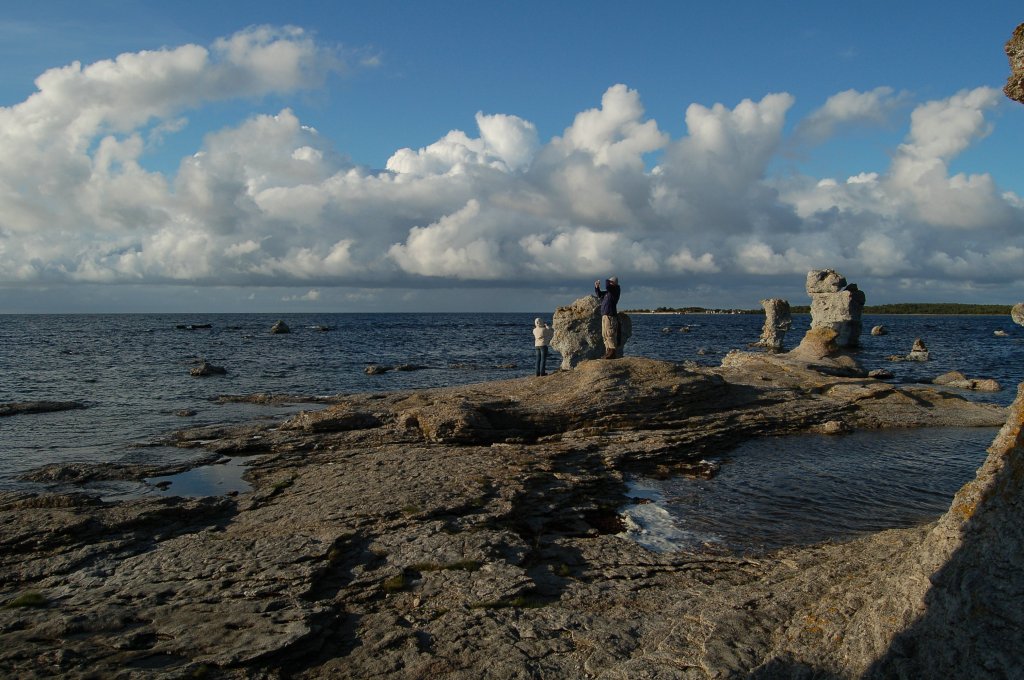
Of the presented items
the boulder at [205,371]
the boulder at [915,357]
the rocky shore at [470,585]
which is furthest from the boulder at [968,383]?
the boulder at [205,371]

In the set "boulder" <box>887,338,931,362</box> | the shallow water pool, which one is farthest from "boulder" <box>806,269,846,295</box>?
the shallow water pool

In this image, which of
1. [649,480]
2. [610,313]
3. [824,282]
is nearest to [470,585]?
[649,480]

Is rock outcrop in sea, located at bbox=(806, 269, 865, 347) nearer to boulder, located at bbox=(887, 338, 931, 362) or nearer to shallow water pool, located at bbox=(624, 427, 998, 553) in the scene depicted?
boulder, located at bbox=(887, 338, 931, 362)

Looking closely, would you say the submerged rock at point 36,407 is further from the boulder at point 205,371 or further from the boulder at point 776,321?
the boulder at point 776,321

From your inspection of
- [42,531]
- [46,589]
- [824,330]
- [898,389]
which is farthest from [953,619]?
[824,330]

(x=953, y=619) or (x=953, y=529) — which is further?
(x=953, y=529)

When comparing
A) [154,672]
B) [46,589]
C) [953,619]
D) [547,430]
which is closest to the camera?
[953,619]

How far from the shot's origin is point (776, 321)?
6625 centimetres

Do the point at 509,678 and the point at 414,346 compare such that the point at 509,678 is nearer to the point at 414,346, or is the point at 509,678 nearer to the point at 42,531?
the point at 42,531

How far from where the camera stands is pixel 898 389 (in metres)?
23.9

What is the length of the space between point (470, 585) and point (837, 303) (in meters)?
64.0

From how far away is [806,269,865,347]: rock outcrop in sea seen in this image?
62500 mm

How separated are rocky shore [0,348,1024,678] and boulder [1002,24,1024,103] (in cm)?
297

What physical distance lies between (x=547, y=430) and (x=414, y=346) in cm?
6119
